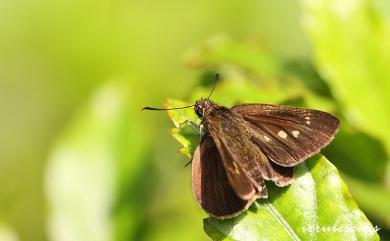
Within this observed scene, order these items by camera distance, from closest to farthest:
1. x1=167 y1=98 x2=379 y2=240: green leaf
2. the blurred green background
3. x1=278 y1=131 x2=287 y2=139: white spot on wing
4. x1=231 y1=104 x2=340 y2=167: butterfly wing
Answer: x1=167 y1=98 x2=379 y2=240: green leaf → x1=231 y1=104 x2=340 y2=167: butterfly wing → x1=278 y1=131 x2=287 y2=139: white spot on wing → the blurred green background

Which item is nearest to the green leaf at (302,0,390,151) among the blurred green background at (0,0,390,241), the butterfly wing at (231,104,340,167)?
the blurred green background at (0,0,390,241)

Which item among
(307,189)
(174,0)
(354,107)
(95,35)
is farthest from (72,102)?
(307,189)

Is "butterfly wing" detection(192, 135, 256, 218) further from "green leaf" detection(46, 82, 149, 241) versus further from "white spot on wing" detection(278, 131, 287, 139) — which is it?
"green leaf" detection(46, 82, 149, 241)

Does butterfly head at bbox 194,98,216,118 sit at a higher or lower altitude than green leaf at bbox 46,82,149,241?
higher

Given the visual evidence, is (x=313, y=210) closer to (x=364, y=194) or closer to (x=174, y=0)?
(x=364, y=194)

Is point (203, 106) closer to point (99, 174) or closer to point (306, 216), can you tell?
point (306, 216)

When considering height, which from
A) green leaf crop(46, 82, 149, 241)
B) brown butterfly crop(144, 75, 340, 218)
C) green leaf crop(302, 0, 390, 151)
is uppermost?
green leaf crop(302, 0, 390, 151)

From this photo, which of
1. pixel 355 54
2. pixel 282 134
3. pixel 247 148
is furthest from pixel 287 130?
pixel 355 54
